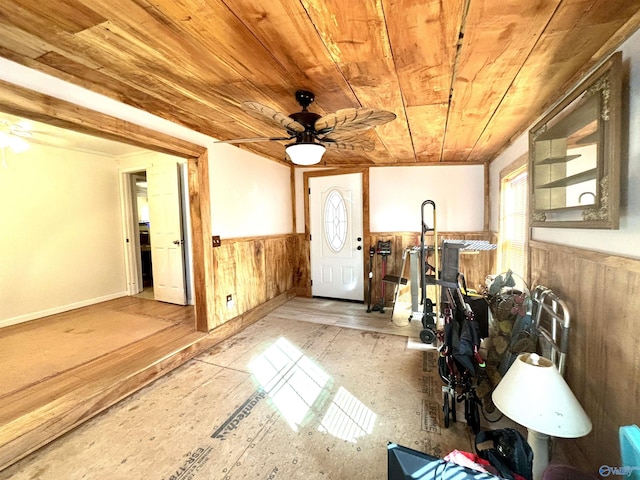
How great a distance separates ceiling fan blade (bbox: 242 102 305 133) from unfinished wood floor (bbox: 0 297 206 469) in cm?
220

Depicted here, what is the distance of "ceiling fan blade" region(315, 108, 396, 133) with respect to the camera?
62.3 inches

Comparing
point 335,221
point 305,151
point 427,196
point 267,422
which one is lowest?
point 267,422

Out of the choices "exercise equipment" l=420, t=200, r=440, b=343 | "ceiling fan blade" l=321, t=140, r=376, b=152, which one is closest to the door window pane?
"exercise equipment" l=420, t=200, r=440, b=343

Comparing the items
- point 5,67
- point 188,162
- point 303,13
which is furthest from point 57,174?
point 303,13

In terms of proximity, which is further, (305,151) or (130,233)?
(130,233)

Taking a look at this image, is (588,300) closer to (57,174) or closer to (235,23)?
(235,23)

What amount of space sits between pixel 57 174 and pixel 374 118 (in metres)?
4.74

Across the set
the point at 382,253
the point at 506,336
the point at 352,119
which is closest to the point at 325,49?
the point at 352,119

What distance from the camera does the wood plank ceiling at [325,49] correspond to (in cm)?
116

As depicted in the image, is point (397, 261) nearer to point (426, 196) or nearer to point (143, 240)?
point (426, 196)

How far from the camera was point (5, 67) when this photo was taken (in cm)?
153

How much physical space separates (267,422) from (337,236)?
3.12 meters

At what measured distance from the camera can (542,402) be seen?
44.7 inches

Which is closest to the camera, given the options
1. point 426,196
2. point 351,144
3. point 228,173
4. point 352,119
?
point 352,119
